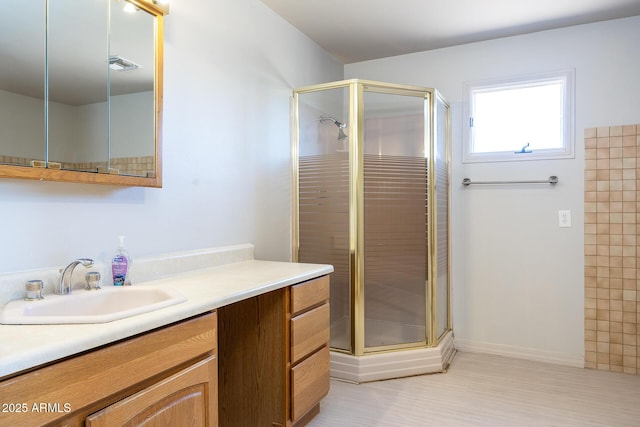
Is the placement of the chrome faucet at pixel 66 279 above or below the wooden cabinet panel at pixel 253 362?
above

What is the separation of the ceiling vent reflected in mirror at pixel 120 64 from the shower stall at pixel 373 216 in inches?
55.9

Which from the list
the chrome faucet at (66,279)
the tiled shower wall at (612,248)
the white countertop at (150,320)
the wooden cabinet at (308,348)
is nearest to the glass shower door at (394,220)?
the wooden cabinet at (308,348)

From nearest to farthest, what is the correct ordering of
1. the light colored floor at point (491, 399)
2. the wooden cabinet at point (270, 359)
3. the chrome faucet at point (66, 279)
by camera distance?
the chrome faucet at point (66, 279)
the wooden cabinet at point (270, 359)
the light colored floor at point (491, 399)

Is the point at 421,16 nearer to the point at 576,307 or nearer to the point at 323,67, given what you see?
the point at 323,67

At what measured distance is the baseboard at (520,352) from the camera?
3.10 meters

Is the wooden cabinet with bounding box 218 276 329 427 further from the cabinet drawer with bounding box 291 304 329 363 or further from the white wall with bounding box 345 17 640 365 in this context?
the white wall with bounding box 345 17 640 365

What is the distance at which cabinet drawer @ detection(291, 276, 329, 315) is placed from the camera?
1.96m

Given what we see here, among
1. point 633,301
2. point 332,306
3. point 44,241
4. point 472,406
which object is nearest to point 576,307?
point 633,301

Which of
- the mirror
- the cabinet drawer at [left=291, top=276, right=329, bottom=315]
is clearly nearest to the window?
the cabinet drawer at [left=291, top=276, right=329, bottom=315]

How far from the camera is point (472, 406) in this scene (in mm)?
2402

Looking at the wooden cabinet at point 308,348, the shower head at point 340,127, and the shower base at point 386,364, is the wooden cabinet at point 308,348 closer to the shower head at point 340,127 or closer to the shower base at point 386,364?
the shower base at point 386,364

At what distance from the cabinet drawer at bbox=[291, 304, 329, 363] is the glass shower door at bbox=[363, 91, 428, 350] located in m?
0.68

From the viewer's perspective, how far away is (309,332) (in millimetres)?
2064

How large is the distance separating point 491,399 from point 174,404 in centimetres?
200
